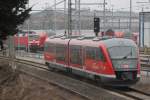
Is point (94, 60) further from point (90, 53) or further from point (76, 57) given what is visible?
point (76, 57)

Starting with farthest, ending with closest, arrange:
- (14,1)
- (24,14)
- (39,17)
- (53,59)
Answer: (39,17) < (53,59) < (24,14) < (14,1)

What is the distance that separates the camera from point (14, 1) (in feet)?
56.1

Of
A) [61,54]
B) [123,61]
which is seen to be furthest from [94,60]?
[61,54]

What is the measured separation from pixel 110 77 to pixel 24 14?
535cm

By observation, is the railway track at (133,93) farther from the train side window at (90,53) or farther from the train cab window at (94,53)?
the train side window at (90,53)

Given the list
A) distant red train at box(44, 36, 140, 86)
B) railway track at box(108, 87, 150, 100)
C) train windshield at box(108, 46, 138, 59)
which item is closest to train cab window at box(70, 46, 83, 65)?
distant red train at box(44, 36, 140, 86)

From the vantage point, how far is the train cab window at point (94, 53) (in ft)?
72.9

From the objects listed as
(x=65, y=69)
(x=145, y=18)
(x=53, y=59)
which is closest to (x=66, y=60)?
(x=65, y=69)

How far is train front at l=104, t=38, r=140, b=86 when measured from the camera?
21.2m

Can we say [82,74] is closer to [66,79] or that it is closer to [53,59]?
[66,79]

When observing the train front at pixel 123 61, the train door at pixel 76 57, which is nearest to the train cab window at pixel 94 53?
the train front at pixel 123 61

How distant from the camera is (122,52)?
2200 centimetres

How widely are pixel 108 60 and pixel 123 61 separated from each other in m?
0.71

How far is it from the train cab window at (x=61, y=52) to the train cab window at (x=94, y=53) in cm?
470
